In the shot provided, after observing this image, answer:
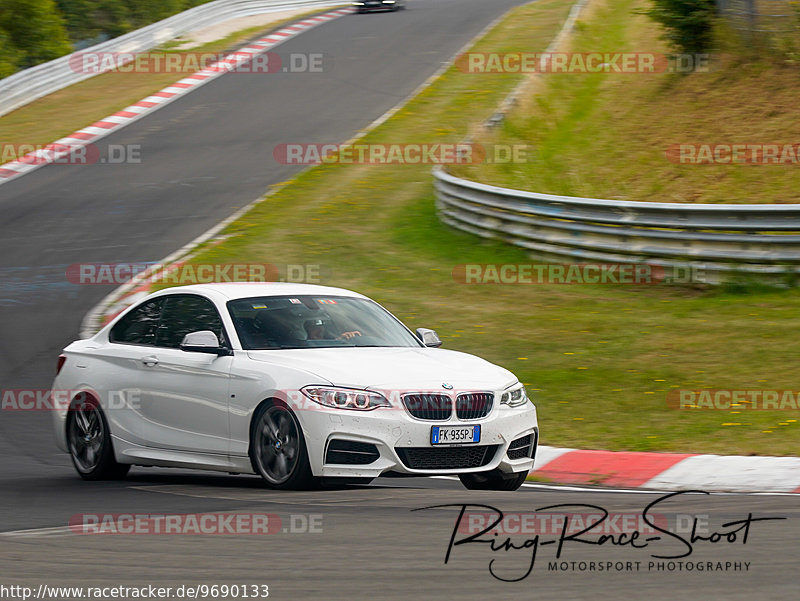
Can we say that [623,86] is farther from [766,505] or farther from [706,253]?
[766,505]

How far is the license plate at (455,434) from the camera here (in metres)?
7.65

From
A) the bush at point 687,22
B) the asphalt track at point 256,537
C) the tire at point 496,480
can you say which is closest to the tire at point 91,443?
the asphalt track at point 256,537

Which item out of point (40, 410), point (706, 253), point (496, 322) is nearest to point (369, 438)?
point (40, 410)

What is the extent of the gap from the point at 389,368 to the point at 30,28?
40.0 meters

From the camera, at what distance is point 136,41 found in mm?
38656

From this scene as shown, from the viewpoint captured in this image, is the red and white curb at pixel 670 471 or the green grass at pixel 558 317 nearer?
the red and white curb at pixel 670 471

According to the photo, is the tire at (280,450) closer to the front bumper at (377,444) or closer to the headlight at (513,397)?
the front bumper at (377,444)

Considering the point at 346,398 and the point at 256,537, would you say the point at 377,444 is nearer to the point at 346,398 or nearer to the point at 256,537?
the point at 346,398

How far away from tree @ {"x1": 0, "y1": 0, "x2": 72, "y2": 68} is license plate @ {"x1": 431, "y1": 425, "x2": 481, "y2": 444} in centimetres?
3965

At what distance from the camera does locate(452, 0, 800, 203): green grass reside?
21.5 meters

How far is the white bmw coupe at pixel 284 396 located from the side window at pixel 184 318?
11mm

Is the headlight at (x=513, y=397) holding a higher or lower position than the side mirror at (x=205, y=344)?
lower

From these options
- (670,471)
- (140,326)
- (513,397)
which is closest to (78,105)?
(140,326)

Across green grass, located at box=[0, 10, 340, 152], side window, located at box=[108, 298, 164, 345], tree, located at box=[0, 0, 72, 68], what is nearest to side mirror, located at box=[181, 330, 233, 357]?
side window, located at box=[108, 298, 164, 345]
